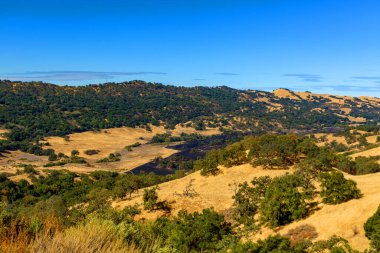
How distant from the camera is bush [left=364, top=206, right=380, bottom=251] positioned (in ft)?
69.8

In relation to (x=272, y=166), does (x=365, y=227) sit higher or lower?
higher

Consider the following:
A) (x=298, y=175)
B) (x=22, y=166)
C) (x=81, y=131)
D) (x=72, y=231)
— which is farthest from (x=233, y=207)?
(x=81, y=131)

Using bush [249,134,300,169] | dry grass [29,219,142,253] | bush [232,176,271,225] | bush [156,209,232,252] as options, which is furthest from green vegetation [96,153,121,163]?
dry grass [29,219,142,253]

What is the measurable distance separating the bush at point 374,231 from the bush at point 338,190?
28.4ft

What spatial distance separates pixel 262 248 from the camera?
22969 mm

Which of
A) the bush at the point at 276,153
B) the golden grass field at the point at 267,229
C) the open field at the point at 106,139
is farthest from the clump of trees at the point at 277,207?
the open field at the point at 106,139

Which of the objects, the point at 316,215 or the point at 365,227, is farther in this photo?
the point at 316,215

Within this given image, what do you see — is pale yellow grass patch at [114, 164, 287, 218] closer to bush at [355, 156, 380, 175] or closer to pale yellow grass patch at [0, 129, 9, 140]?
bush at [355, 156, 380, 175]

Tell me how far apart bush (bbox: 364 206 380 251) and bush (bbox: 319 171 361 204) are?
8667 millimetres

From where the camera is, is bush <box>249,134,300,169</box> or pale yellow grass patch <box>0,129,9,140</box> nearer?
bush <box>249,134,300,169</box>

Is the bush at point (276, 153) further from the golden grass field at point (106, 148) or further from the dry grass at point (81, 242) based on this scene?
the golden grass field at point (106, 148)

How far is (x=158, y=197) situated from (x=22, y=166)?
63.7 m

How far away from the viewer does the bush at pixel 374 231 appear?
2127 centimetres

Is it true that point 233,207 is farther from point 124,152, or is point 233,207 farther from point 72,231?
point 124,152
